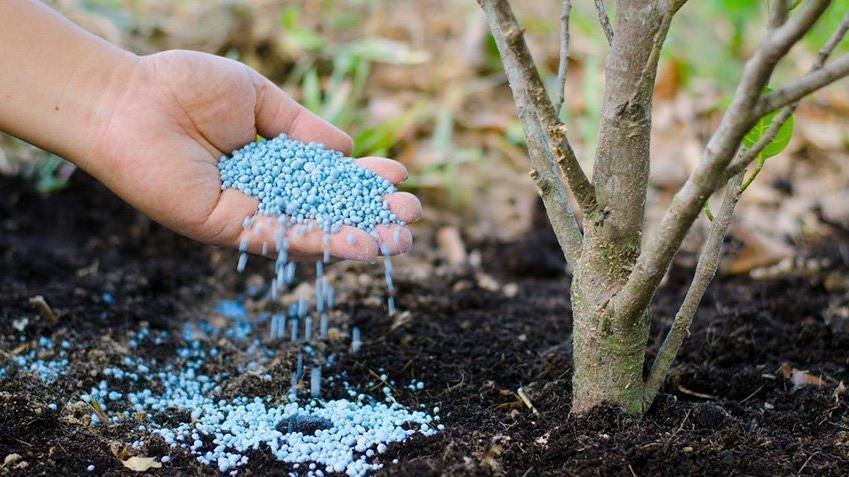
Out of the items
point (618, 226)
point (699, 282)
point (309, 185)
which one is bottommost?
point (699, 282)

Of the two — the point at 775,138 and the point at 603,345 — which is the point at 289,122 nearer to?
the point at 603,345

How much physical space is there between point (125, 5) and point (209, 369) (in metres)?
2.75

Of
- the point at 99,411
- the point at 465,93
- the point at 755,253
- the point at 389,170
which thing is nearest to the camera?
the point at 99,411

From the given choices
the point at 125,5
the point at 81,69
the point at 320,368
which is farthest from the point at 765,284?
the point at 125,5

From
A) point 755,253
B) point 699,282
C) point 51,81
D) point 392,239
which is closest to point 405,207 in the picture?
point 392,239

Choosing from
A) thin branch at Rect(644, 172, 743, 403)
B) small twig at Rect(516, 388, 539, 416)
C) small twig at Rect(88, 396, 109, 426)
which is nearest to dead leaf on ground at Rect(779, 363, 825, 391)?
thin branch at Rect(644, 172, 743, 403)

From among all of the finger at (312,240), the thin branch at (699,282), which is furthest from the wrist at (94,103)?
the thin branch at (699,282)

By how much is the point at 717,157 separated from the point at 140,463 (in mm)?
1272

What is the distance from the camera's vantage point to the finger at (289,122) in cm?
231

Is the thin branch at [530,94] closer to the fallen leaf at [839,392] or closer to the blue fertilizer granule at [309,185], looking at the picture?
the blue fertilizer granule at [309,185]

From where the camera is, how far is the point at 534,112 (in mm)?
1787

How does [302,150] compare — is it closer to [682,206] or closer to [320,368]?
[320,368]

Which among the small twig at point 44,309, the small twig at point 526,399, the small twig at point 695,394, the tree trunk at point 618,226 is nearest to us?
the tree trunk at point 618,226

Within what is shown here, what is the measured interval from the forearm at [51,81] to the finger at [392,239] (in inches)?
A: 29.3
